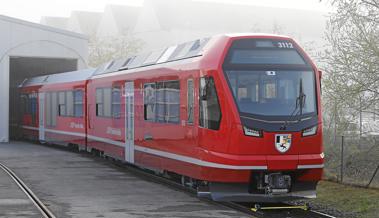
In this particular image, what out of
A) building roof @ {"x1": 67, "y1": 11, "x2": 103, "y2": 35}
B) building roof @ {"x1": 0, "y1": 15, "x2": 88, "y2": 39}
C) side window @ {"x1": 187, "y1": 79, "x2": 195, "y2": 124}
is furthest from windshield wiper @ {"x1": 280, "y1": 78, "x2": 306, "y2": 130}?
building roof @ {"x1": 67, "y1": 11, "x2": 103, "y2": 35}

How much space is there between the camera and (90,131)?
2139 centimetres

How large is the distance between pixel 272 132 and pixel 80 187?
16.6 feet

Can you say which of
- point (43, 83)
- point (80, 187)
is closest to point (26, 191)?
point (80, 187)

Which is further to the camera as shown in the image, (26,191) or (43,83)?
(43,83)

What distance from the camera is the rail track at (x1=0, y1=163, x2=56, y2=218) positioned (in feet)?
35.6

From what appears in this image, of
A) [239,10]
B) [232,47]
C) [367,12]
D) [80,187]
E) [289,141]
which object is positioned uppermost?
[239,10]

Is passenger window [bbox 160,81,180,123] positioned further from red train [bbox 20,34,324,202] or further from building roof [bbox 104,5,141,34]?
building roof [bbox 104,5,141,34]

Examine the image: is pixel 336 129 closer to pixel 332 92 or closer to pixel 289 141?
pixel 332 92

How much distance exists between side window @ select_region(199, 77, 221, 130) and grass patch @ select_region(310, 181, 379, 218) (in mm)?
2632

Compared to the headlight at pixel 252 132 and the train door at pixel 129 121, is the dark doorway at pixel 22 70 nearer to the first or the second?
the train door at pixel 129 121

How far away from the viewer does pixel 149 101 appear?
14.9m

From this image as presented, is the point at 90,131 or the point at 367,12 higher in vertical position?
the point at 367,12

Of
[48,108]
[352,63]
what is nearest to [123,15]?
[48,108]

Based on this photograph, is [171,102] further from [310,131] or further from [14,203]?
[14,203]
